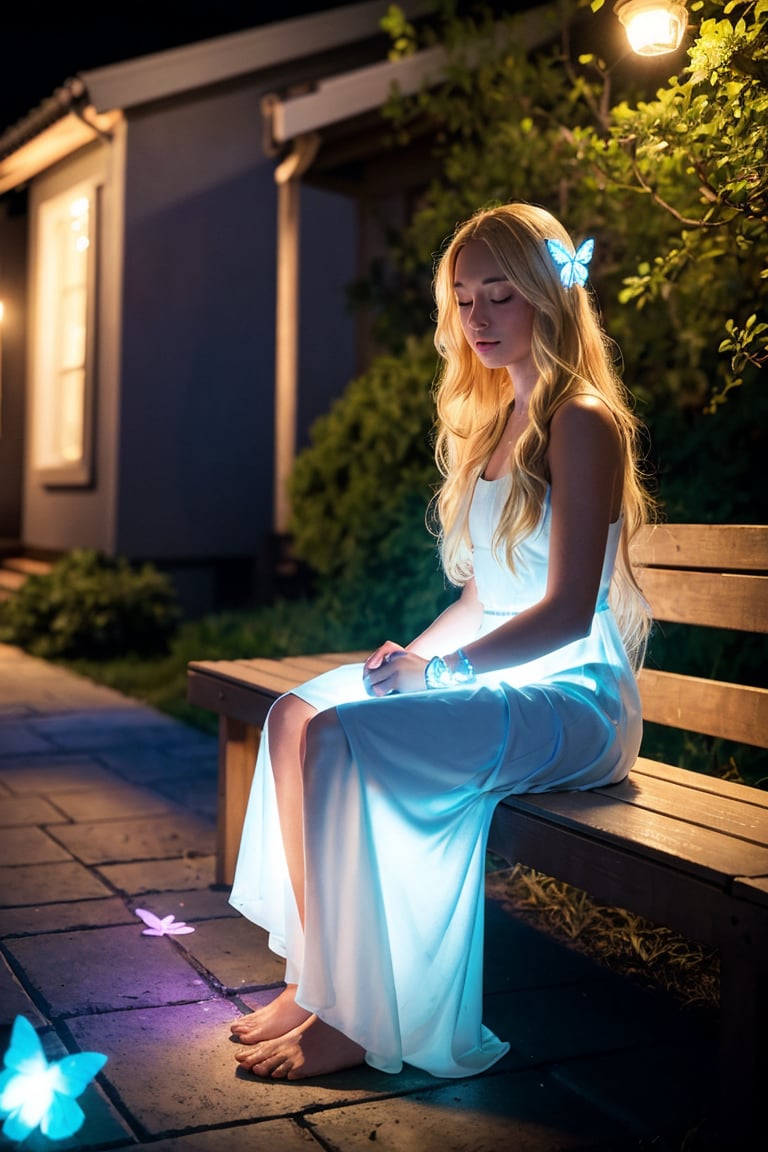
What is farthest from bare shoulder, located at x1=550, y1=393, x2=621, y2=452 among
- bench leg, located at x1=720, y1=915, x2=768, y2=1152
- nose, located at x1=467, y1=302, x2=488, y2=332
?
bench leg, located at x1=720, y1=915, x2=768, y2=1152

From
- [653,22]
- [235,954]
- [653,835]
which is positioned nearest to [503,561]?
[653,835]

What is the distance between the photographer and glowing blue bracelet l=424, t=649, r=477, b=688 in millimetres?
2598

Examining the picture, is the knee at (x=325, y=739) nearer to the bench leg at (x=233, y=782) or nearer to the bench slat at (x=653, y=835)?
the bench slat at (x=653, y=835)

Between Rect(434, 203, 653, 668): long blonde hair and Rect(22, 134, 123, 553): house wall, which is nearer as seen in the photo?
Rect(434, 203, 653, 668): long blonde hair

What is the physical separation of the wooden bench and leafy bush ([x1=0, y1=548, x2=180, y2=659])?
476 centimetres

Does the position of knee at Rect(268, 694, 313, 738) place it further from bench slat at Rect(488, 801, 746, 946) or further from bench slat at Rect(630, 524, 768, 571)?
bench slat at Rect(630, 524, 768, 571)

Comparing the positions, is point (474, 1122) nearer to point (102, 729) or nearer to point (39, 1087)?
point (39, 1087)

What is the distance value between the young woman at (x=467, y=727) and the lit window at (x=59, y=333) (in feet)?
27.6

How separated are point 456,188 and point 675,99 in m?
6.32

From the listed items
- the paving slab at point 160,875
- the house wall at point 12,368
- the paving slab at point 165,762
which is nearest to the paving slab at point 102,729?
the paving slab at point 165,762

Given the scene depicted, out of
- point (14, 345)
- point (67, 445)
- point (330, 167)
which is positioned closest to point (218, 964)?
point (330, 167)

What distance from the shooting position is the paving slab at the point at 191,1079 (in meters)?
2.28

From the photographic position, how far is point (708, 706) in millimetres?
3092

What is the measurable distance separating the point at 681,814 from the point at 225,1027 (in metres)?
1.10
